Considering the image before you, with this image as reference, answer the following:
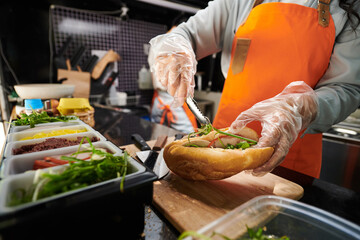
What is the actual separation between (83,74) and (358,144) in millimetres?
4227

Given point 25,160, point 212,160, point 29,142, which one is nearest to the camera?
point 25,160

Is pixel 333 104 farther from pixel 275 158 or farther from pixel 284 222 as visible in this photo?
pixel 284 222

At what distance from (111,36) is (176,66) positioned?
2954 mm

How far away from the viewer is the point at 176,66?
1641 millimetres

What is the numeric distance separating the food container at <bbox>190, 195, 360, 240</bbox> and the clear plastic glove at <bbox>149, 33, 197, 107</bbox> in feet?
3.37

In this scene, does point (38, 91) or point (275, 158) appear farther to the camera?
point (38, 91)

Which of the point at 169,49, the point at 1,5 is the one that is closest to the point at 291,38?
the point at 169,49

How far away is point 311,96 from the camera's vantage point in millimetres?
1344

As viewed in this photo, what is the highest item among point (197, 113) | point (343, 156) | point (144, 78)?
point (144, 78)

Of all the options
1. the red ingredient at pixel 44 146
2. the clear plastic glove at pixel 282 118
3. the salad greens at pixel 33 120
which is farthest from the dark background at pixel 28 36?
the red ingredient at pixel 44 146

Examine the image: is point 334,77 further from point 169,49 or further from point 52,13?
point 52,13

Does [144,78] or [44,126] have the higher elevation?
[144,78]

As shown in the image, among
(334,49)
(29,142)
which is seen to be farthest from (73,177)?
(334,49)

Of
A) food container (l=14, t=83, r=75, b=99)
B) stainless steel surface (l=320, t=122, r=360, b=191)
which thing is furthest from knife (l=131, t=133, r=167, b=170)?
stainless steel surface (l=320, t=122, r=360, b=191)
